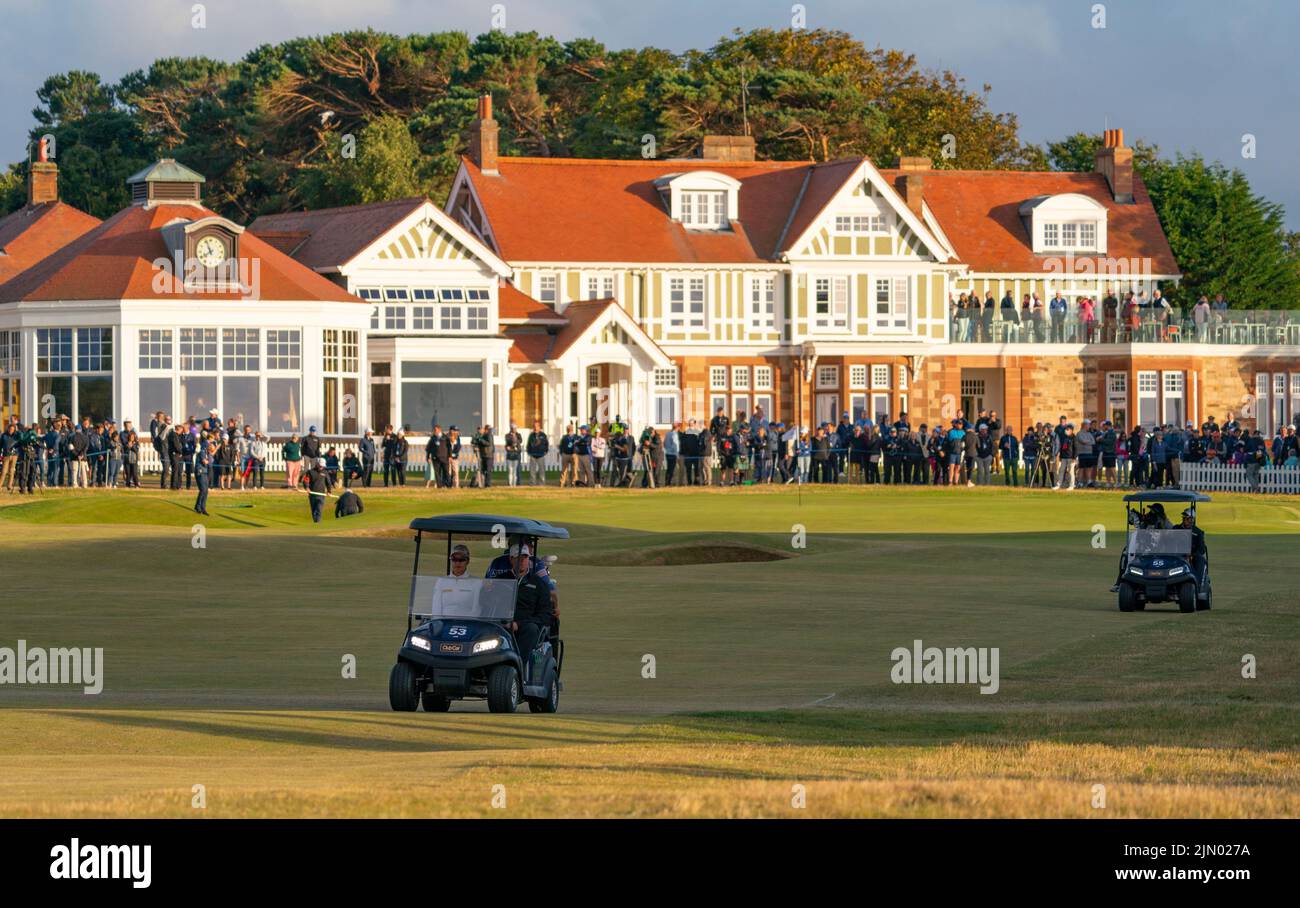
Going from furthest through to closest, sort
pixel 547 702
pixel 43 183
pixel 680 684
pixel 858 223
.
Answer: pixel 43 183
pixel 858 223
pixel 680 684
pixel 547 702

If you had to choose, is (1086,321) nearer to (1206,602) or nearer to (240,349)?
(240,349)

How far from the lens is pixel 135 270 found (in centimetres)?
5728

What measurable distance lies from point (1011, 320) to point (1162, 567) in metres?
49.5

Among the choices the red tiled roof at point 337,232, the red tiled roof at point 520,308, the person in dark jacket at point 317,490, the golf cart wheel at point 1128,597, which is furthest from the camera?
the red tiled roof at point 520,308

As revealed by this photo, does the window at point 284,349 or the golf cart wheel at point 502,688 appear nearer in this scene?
the golf cart wheel at point 502,688

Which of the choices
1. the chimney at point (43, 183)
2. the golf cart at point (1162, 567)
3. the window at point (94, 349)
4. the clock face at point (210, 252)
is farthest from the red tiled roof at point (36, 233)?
the golf cart at point (1162, 567)

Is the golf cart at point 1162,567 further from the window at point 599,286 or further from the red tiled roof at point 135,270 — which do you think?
the window at point 599,286

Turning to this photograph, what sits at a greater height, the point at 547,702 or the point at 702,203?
the point at 702,203

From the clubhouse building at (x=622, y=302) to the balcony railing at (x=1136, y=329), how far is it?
4.6 inches

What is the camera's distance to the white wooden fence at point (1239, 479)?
54.8 meters

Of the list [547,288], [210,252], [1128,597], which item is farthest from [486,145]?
[1128,597]

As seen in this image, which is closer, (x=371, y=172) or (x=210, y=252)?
(x=210, y=252)

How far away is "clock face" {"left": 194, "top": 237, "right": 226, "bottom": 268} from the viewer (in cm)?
5791
